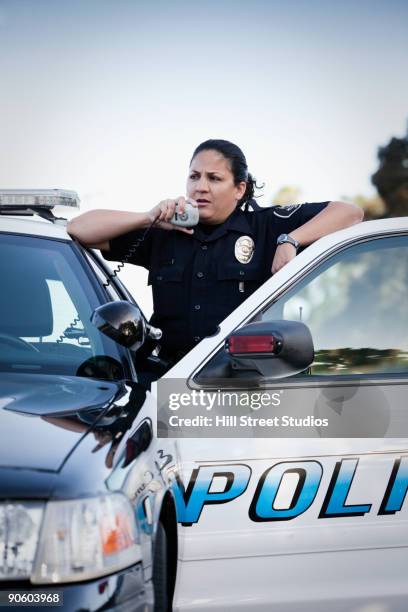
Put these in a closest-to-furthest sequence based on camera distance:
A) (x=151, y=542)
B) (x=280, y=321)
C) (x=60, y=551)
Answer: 1. (x=60, y=551)
2. (x=151, y=542)
3. (x=280, y=321)

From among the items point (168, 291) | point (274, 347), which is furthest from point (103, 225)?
point (274, 347)

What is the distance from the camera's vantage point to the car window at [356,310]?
3174mm

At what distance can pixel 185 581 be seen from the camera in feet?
9.64

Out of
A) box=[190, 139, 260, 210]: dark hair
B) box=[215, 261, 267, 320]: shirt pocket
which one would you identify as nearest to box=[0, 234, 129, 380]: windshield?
box=[215, 261, 267, 320]: shirt pocket

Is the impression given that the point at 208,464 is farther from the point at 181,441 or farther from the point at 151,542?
the point at 151,542

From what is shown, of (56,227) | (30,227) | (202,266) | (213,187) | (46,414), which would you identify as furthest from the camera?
(213,187)

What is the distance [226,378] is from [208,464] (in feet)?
0.80

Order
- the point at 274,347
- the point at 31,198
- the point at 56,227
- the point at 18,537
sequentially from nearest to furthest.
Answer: the point at 18,537 → the point at 274,347 → the point at 56,227 → the point at 31,198

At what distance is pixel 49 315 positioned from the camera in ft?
11.2

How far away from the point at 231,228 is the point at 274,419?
124 cm

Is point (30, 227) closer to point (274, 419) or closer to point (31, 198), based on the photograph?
point (31, 198)

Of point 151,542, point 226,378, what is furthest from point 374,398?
point 151,542

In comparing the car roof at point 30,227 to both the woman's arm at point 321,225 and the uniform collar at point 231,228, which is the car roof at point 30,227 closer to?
the uniform collar at point 231,228

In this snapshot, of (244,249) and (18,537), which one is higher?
(244,249)
